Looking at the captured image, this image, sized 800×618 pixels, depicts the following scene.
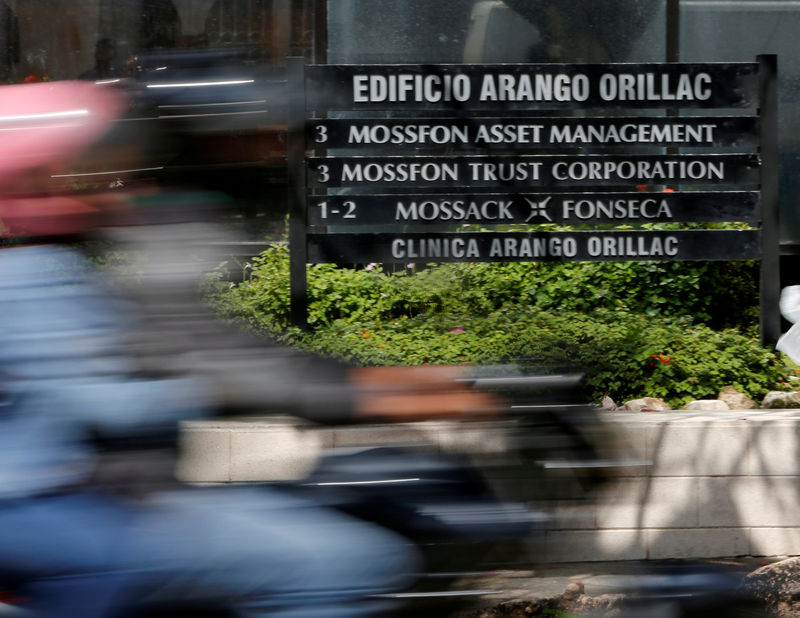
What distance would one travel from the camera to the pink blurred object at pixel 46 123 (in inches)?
84.8

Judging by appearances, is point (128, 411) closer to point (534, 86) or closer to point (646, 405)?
point (646, 405)

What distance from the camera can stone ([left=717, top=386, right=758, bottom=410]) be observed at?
567 cm

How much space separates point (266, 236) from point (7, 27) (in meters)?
3.07

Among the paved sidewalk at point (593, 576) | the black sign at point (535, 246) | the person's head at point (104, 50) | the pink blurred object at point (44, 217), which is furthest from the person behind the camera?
the person's head at point (104, 50)

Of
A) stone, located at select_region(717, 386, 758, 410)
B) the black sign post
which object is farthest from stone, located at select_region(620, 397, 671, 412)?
the black sign post

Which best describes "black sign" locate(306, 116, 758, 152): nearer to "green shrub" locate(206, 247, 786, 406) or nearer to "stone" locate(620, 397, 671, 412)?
"green shrub" locate(206, 247, 786, 406)

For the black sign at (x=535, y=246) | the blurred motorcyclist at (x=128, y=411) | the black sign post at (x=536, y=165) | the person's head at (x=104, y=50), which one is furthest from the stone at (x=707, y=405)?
the person's head at (x=104, y=50)

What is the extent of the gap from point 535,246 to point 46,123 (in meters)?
4.84

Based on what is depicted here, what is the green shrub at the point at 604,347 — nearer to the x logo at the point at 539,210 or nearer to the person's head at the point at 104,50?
the x logo at the point at 539,210

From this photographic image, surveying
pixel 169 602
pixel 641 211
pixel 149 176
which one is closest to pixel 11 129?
pixel 149 176

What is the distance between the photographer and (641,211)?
6766 mm

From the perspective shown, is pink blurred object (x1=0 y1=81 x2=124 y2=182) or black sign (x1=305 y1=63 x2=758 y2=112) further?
black sign (x1=305 y1=63 x2=758 y2=112)

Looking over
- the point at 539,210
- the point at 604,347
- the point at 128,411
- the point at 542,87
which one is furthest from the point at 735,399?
the point at 128,411

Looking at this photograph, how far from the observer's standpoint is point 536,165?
6.79 m
